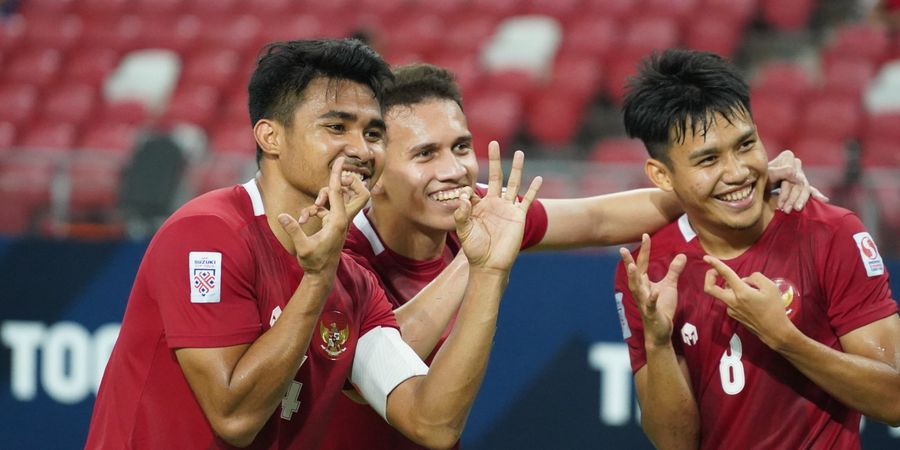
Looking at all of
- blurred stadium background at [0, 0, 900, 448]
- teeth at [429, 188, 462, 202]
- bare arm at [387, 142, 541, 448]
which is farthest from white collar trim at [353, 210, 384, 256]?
blurred stadium background at [0, 0, 900, 448]

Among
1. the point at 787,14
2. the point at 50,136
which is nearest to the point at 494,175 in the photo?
the point at 787,14

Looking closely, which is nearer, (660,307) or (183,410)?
(183,410)

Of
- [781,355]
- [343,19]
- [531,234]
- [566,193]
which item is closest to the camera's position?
[781,355]

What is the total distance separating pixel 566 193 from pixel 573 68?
11.9 ft

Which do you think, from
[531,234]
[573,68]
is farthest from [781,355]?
[573,68]

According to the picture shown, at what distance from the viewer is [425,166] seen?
427 centimetres

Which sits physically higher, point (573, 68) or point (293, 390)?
point (573, 68)

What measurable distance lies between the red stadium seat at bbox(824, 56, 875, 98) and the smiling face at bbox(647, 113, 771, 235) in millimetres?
6053

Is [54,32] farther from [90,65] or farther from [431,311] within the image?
[431,311]

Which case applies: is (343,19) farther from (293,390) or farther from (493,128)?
(293,390)

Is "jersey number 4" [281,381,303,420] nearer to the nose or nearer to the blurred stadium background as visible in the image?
the nose

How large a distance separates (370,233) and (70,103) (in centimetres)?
833

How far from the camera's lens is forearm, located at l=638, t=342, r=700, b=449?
3.74 m

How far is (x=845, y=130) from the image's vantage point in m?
9.06
